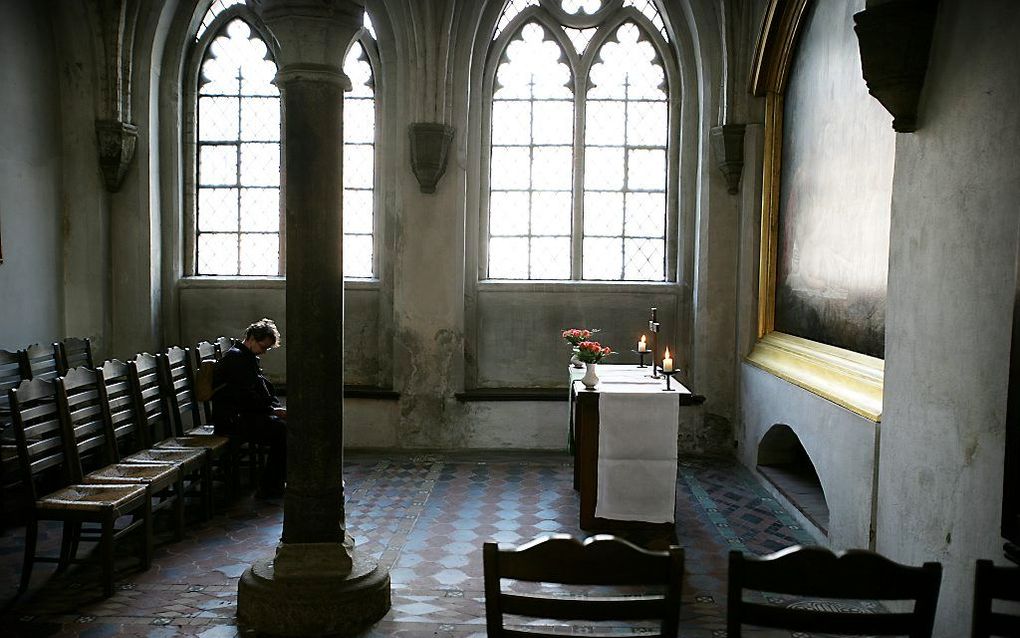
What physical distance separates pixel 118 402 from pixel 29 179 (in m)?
3.34

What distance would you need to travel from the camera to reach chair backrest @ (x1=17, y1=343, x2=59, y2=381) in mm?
6719

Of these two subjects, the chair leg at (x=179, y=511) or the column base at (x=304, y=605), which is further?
the chair leg at (x=179, y=511)

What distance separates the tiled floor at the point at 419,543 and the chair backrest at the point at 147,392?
852mm

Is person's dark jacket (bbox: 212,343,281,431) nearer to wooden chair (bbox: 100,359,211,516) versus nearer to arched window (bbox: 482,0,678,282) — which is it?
wooden chair (bbox: 100,359,211,516)

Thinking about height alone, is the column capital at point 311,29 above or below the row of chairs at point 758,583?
above

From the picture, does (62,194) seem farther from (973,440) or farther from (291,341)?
(973,440)

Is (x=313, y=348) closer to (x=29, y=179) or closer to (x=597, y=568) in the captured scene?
(x=597, y=568)

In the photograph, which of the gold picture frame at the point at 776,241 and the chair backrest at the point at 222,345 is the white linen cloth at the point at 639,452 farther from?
the chair backrest at the point at 222,345

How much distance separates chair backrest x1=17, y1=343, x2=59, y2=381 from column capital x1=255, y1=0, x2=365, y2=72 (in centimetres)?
399

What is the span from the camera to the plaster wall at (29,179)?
7430mm

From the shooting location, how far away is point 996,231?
141 inches

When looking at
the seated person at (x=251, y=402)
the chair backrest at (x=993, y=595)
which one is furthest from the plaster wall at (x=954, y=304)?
the seated person at (x=251, y=402)

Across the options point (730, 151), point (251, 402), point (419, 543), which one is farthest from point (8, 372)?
point (730, 151)

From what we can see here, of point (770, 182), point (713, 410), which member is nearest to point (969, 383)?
point (770, 182)
